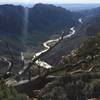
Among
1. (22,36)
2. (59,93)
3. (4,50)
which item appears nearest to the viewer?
(59,93)

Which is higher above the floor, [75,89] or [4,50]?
[4,50]

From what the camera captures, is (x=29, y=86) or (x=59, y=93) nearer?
(x=59, y=93)

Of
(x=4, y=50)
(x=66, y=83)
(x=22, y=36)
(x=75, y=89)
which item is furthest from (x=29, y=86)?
(x=22, y=36)

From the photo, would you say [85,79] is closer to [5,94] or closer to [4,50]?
[5,94]

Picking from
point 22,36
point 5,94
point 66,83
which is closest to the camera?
point 5,94

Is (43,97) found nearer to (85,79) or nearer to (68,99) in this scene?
(68,99)

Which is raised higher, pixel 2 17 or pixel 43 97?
pixel 2 17

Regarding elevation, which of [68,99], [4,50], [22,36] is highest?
[22,36]

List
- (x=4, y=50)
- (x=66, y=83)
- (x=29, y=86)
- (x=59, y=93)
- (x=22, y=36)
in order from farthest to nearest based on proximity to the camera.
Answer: (x=22, y=36)
(x=4, y=50)
(x=29, y=86)
(x=66, y=83)
(x=59, y=93)

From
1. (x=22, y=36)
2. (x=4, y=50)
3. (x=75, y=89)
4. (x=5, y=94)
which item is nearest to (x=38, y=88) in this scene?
(x=75, y=89)
